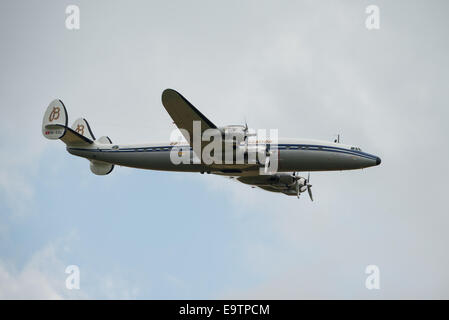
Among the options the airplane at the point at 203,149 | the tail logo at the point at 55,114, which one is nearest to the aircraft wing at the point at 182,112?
the airplane at the point at 203,149

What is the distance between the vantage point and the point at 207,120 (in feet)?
84.3

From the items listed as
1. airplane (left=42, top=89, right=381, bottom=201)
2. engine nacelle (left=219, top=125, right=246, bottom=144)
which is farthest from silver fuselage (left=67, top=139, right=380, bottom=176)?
engine nacelle (left=219, top=125, right=246, bottom=144)

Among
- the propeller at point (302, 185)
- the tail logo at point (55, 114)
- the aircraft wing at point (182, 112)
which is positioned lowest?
the propeller at point (302, 185)

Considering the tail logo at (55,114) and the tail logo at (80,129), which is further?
the tail logo at (80,129)

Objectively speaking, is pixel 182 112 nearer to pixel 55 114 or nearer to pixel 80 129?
pixel 55 114

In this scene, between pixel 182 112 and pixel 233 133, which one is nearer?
pixel 182 112

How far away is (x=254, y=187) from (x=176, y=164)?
729 centimetres

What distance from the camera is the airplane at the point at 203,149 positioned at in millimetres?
26344

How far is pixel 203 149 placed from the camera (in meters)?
27.4

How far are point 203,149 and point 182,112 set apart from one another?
2924 millimetres

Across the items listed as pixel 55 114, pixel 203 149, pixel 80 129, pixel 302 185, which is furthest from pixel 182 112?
pixel 302 185

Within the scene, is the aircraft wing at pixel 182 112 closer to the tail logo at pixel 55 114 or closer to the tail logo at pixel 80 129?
the tail logo at pixel 55 114

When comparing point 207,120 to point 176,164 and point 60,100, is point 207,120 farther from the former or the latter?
point 60,100
